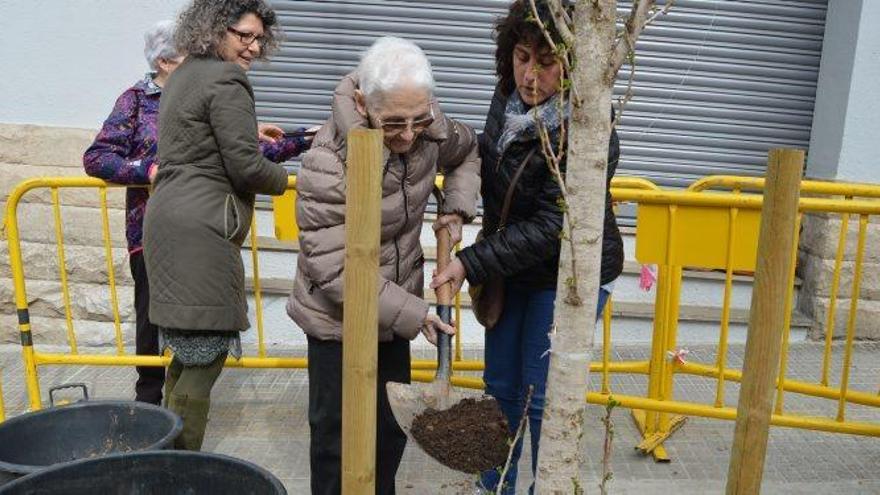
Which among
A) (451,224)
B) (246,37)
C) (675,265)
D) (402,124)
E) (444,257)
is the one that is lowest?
(675,265)

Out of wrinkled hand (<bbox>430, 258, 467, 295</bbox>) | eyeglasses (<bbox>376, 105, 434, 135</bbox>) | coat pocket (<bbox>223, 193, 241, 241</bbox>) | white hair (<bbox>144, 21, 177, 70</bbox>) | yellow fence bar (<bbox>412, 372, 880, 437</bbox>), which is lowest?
yellow fence bar (<bbox>412, 372, 880, 437</bbox>)

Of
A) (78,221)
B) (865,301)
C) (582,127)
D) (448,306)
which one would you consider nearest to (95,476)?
(448,306)

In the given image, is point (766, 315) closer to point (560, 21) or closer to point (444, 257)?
point (560, 21)

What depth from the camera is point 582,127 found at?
167 centimetres

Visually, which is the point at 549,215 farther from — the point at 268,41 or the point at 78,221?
the point at 78,221

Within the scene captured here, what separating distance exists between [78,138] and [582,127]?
424 centimetres

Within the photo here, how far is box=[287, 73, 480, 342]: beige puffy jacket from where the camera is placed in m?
2.34

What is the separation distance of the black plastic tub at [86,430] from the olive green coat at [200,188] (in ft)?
1.20

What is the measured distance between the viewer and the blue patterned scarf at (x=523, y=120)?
7.80 feet

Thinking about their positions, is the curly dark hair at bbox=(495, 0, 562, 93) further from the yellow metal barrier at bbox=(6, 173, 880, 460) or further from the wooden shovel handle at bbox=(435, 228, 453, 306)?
the yellow metal barrier at bbox=(6, 173, 880, 460)

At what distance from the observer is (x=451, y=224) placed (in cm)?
268

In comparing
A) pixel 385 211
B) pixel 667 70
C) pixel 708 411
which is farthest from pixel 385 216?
pixel 667 70

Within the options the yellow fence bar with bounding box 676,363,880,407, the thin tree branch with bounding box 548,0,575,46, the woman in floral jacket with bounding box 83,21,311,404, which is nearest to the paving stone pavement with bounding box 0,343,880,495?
the yellow fence bar with bounding box 676,363,880,407

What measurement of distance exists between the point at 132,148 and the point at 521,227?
6.54ft
